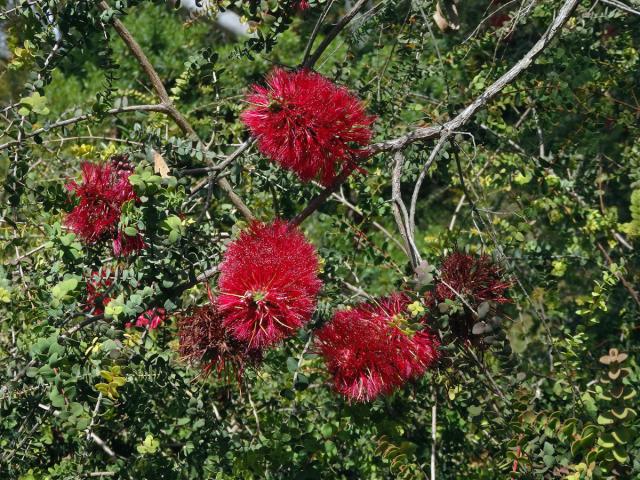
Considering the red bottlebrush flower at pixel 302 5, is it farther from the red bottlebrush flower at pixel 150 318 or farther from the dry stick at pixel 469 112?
the red bottlebrush flower at pixel 150 318

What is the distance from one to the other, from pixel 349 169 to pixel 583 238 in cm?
139

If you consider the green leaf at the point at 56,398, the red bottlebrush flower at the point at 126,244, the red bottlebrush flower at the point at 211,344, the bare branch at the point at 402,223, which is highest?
the bare branch at the point at 402,223

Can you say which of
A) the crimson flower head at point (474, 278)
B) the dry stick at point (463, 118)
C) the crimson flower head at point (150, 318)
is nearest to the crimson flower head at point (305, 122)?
the dry stick at point (463, 118)

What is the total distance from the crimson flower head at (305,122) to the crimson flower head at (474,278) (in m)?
0.28

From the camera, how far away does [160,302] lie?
4.55 ft

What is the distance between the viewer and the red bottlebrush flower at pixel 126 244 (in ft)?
4.67

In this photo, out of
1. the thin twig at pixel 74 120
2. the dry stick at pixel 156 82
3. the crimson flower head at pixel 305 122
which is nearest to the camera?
the crimson flower head at pixel 305 122

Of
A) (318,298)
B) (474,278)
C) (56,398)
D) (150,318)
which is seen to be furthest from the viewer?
(318,298)

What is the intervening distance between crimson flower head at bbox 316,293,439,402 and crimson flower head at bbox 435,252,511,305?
95 mm

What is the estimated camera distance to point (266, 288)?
1215 millimetres

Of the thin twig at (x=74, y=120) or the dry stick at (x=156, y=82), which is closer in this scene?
the thin twig at (x=74, y=120)

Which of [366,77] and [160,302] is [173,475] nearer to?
[160,302]

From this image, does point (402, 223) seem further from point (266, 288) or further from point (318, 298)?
point (318, 298)

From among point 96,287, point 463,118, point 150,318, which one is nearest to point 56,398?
point 150,318
